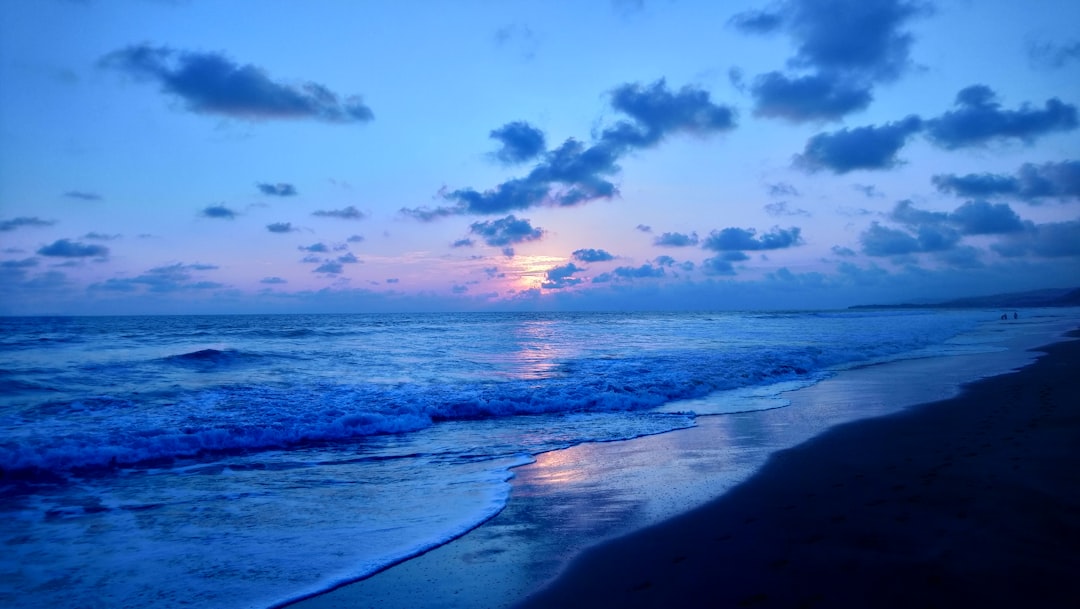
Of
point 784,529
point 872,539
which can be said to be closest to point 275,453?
point 784,529

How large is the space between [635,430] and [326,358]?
1771cm

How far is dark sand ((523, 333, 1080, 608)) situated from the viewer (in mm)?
4172

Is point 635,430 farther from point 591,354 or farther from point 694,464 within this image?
point 591,354

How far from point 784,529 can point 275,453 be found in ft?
27.4

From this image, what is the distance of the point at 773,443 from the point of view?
954 centimetres

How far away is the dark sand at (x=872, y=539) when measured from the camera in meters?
4.17

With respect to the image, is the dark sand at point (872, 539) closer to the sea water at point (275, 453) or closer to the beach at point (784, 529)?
the beach at point (784, 529)

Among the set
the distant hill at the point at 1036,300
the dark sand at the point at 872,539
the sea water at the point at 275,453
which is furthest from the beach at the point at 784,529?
the distant hill at the point at 1036,300

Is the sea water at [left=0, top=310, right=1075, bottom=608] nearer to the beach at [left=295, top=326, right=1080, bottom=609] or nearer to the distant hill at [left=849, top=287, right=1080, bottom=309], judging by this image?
the beach at [left=295, top=326, right=1080, bottom=609]

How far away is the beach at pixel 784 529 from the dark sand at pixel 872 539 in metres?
0.02

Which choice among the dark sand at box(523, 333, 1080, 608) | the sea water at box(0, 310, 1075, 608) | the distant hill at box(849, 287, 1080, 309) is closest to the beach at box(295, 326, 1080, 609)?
the dark sand at box(523, 333, 1080, 608)

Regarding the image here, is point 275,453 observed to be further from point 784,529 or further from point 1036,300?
point 1036,300

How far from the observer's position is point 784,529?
5496 millimetres

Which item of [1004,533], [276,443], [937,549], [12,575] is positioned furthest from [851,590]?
[276,443]
